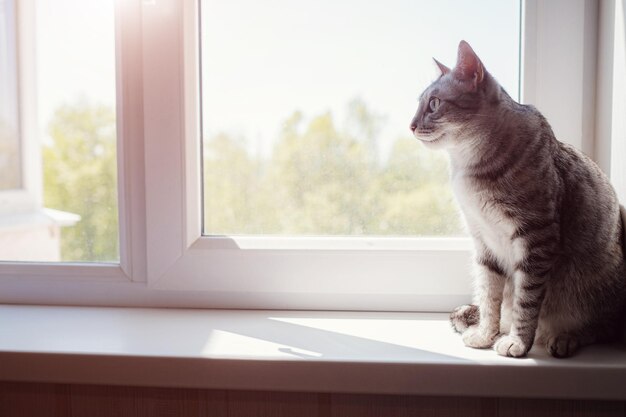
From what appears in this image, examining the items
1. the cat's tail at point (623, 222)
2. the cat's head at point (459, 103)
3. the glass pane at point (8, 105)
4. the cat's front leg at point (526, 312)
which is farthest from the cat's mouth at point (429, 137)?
the glass pane at point (8, 105)

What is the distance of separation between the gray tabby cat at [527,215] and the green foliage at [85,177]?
0.63 metres

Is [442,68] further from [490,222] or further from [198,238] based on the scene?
[198,238]

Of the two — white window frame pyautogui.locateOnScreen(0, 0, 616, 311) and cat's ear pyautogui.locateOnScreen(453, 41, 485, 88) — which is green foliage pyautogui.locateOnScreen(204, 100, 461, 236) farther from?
cat's ear pyautogui.locateOnScreen(453, 41, 485, 88)

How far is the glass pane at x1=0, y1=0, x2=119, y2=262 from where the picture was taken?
1.08 m

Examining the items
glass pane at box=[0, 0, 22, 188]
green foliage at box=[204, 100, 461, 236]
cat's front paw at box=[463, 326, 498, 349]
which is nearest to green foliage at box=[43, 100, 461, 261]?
green foliage at box=[204, 100, 461, 236]

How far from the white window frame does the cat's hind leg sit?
8 cm

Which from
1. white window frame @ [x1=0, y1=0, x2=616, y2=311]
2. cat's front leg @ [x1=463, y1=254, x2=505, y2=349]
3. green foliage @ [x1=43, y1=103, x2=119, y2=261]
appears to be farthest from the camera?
green foliage @ [x1=43, y1=103, x2=119, y2=261]

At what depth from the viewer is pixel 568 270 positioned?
831 millimetres

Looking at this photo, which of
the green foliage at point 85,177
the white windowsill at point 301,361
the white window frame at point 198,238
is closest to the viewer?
the white windowsill at point 301,361

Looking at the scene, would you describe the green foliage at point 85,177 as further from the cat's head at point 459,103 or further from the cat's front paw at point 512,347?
the cat's front paw at point 512,347

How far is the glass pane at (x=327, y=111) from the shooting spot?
3.37ft

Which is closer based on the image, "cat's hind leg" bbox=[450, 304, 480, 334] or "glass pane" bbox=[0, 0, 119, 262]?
"cat's hind leg" bbox=[450, 304, 480, 334]

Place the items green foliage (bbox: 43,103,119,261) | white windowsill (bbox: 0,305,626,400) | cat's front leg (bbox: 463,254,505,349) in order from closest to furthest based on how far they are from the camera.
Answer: white windowsill (bbox: 0,305,626,400) < cat's front leg (bbox: 463,254,505,349) < green foliage (bbox: 43,103,119,261)

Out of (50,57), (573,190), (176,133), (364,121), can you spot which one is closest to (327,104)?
(364,121)
